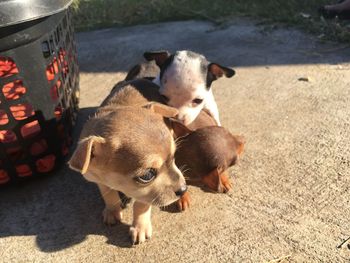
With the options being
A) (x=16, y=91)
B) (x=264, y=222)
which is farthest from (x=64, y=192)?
(x=264, y=222)

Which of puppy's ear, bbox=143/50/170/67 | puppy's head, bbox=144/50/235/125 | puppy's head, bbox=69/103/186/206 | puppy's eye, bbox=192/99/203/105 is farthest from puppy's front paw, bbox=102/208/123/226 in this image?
puppy's ear, bbox=143/50/170/67

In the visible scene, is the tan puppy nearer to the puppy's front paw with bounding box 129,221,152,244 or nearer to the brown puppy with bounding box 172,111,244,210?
the puppy's front paw with bounding box 129,221,152,244

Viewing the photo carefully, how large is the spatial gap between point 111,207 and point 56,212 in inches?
16.0

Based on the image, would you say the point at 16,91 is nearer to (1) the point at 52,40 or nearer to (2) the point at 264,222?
(1) the point at 52,40

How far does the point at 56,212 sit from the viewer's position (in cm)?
297

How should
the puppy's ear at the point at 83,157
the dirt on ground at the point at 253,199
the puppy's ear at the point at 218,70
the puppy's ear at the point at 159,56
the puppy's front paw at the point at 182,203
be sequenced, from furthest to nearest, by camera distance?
the puppy's ear at the point at 159,56
the puppy's ear at the point at 218,70
the puppy's front paw at the point at 182,203
the dirt on ground at the point at 253,199
the puppy's ear at the point at 83,157

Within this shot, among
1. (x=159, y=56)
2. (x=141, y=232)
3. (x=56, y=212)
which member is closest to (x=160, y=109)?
(x=141, y=232)

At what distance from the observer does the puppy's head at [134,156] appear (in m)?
2.42

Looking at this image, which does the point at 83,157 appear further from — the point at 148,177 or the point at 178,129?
the point at 178,129

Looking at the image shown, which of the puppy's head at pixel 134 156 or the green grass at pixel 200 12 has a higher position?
the puppy's head at pixel 134 156

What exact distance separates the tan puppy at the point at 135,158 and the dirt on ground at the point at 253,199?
0.25 m

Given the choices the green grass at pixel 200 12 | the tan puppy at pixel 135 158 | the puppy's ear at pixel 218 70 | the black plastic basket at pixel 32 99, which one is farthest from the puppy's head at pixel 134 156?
the green grass at pixel 200 12

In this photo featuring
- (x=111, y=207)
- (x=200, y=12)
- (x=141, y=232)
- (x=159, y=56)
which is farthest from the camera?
(x=200, y=12)

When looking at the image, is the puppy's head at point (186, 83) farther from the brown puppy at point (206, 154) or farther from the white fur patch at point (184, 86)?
the brown puppy at point (206, 154)
